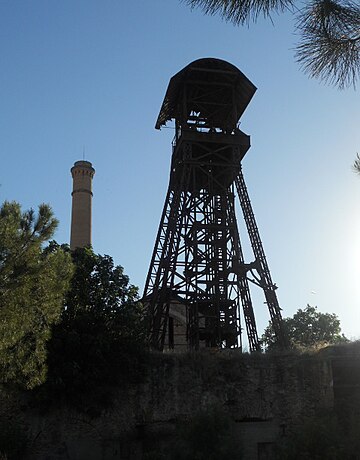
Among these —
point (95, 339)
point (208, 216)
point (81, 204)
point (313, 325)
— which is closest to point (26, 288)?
point (95, 339)

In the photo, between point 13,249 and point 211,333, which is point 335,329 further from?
point 13,249

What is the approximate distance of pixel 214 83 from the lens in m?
27.3

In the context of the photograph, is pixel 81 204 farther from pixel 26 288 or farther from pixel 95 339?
pixel 26 288

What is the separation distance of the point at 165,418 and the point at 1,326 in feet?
25.8

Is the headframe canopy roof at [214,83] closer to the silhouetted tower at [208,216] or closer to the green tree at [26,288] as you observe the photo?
the silhouetted tower at [208,216]

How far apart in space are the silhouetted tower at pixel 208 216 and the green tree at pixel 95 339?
5578mm

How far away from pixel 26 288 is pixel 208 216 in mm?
15828

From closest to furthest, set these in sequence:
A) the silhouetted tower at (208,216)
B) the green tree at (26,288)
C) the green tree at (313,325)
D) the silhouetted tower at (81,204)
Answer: the green tree at (26,288)
the silhouetted tower at (208,216)
the silhouetted tower at (81,204)
the green tree at (313,325)

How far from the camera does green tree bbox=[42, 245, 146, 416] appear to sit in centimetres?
1655

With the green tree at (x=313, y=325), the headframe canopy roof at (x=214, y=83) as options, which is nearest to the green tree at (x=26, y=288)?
the headframe canopy roof at (x=214, y=83)

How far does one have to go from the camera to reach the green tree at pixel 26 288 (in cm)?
1116

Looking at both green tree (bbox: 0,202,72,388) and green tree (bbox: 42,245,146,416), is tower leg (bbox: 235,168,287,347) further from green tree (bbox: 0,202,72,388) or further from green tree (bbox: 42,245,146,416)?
green tree (bbox: 0,202,72,388)

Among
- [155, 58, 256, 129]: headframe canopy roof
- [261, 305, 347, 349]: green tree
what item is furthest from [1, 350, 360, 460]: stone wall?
[261, 305, 347, 349]: green tree

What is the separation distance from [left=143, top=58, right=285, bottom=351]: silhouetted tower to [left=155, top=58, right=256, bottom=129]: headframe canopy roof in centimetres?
4
